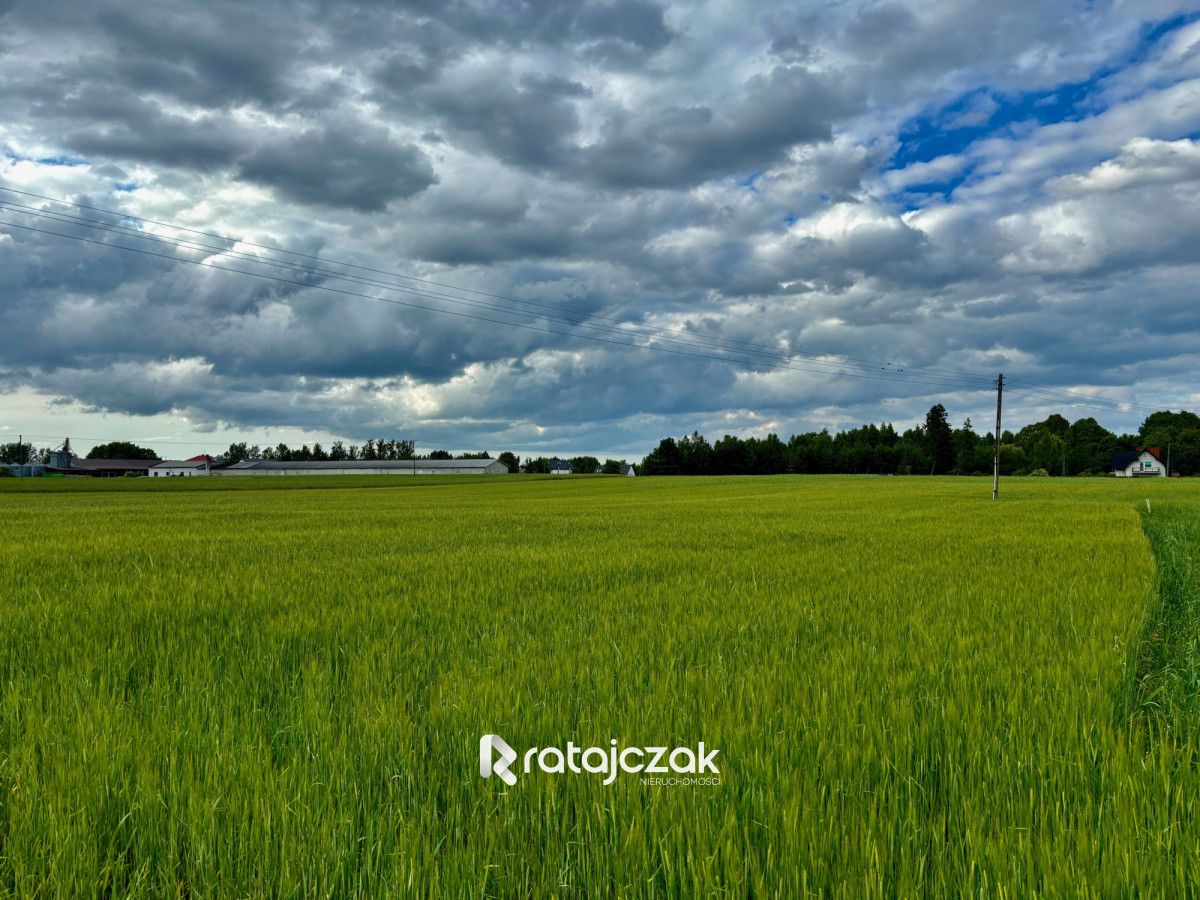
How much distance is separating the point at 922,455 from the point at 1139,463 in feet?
153

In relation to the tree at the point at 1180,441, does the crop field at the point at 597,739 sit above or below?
below

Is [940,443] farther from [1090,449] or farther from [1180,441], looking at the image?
[1180,441]

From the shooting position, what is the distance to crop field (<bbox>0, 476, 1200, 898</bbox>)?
2.50 m

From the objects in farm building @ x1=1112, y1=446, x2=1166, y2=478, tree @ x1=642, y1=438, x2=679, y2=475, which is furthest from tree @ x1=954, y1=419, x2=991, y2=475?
tree @ x1=642, y1=438, x2=679, y2=475

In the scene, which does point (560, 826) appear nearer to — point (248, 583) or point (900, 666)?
point (900, 666)

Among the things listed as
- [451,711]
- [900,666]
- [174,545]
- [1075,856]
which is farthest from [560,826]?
[174,545]

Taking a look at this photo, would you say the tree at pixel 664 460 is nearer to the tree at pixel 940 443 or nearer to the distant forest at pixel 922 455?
the distant forest at pixel 922 455

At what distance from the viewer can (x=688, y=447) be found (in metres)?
166

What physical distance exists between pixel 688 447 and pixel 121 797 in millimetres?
164832

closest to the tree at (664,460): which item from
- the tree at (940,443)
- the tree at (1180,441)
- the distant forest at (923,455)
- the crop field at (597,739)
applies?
the distant forest at (923,455)

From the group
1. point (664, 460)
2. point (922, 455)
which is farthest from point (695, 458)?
point (922, 455)

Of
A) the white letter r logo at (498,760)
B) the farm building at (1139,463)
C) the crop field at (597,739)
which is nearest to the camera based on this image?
the crop field at (597,739)

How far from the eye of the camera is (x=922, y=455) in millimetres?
163000

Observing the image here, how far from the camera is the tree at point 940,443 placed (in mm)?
162375
